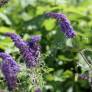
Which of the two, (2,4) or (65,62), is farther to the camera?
(65,62)

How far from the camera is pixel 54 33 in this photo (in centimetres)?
592

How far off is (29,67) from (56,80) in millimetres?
1851

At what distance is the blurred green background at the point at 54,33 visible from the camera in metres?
5.18

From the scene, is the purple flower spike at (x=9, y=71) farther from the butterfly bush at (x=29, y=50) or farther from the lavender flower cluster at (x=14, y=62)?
the butterfly bush at (x=29, y=50)

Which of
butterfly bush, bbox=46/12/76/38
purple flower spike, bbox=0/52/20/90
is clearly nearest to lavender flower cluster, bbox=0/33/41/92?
purple flower spike, bbox=0/52/20/90

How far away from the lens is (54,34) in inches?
231

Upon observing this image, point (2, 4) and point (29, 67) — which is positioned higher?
point (2, 4)

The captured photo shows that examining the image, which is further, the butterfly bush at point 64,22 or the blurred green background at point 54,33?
the blurred green background at point 54,33

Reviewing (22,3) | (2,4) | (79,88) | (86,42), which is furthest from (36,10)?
(2,4)

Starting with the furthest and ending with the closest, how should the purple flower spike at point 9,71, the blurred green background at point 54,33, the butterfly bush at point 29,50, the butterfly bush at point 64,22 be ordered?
the blurred green background at point 54,33, the butterfly bush at point 64,22, the butterfly bush at point 29,50, the purple flower spike at point 9,71

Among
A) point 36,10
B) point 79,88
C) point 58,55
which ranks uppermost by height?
point 36,10

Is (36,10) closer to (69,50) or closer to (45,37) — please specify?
(45,37)

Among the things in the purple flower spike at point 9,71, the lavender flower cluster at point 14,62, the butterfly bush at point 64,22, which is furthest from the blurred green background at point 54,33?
the purple flower spike at point 9,71

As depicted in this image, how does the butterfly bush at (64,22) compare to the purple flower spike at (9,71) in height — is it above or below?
above
